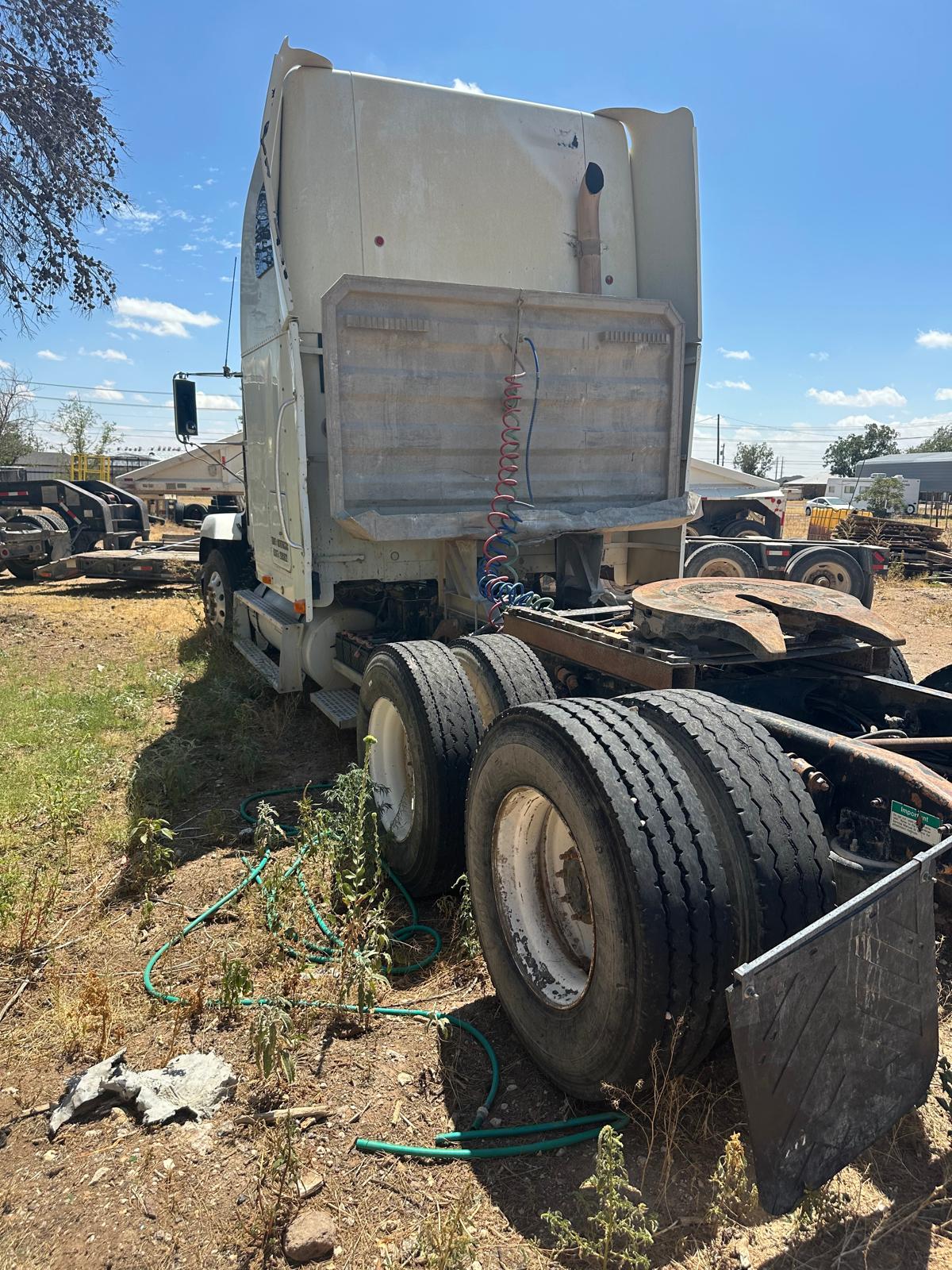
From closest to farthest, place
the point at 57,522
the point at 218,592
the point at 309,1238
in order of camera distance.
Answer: the point at 309,1238
the point at 218,592
the point at 57,522

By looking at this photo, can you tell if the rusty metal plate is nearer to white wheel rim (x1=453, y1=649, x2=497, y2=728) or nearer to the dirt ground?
white wheel rim (x1=453, y1=649, x2=497, y2=728)

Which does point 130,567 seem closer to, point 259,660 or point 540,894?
point 259,660

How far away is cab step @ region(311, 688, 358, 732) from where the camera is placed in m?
5.51

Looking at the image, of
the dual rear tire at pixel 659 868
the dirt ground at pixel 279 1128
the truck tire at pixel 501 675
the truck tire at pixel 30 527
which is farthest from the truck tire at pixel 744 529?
the dual rear tire at pixel 659 868

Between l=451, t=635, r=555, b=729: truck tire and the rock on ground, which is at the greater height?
l=451, t=635, r=555, b=729: truck tire

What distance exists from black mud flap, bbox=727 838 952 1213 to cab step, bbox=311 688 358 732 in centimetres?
378

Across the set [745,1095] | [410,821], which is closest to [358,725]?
[410,821]

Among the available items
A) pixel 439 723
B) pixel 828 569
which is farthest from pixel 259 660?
pixel 828 569

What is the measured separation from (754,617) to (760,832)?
3.55ft

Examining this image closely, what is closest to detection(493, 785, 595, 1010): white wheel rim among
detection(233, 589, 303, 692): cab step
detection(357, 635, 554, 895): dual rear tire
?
detection(357, 635, 554, 895): dual rear tire

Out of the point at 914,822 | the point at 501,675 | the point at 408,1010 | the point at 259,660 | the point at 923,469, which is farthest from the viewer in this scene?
the point at 923,469

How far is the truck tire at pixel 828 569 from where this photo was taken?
12.9m

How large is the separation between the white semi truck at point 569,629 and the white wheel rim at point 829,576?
724cm

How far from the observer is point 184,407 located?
26.5ft
